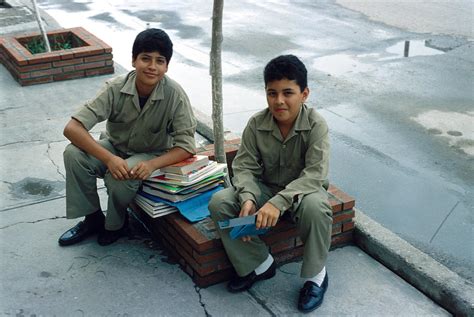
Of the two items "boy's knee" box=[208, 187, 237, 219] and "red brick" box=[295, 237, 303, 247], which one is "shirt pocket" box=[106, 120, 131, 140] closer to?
"boy's knee" box=[208, 187, 237, 219]

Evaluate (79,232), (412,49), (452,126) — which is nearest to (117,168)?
(79,232)

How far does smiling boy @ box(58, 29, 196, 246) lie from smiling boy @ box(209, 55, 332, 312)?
0.48 m

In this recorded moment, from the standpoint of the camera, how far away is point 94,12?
11.8m

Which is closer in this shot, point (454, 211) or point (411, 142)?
point (454, 211)

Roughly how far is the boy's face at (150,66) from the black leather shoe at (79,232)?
37.5 inches

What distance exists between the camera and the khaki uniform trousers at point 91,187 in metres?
3.51

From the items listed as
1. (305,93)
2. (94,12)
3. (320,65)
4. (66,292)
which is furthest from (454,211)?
(94,12)

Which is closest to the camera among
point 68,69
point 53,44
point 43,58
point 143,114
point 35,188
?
point 143,114

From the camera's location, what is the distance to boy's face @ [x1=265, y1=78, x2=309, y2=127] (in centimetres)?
319

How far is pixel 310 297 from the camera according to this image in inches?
123

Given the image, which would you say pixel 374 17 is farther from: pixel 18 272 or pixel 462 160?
pixel 18 272

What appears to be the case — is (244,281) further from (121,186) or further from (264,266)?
(121,186)

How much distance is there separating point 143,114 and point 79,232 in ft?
2.78

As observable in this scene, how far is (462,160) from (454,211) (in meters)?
1.00
